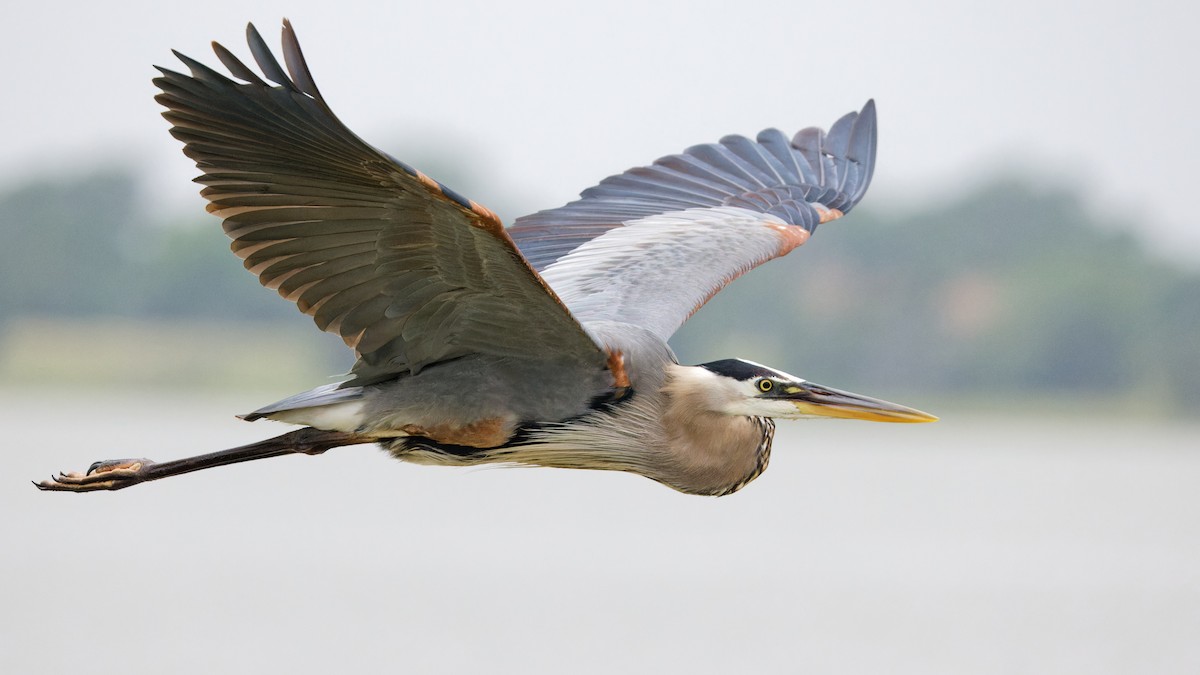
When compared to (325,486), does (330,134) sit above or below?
below

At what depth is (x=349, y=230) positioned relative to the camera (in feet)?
18.0

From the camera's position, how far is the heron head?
6.30m

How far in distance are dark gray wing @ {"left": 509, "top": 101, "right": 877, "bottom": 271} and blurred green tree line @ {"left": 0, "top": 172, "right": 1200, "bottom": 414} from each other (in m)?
33.0

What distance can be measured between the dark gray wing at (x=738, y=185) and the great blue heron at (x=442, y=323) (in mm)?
601

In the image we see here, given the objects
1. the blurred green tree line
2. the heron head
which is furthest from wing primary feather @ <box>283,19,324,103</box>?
the blurred green tree line

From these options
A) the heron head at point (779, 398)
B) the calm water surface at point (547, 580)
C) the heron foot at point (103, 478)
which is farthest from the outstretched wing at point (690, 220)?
the calm water surface at point (547, 580)

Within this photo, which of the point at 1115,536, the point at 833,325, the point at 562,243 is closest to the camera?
the point at 562,243

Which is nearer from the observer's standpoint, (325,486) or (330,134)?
(330,134)

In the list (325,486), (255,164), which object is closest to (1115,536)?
(325,486)

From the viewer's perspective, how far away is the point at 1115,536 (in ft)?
87.6

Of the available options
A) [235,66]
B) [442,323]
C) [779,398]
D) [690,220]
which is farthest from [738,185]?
[235,66]

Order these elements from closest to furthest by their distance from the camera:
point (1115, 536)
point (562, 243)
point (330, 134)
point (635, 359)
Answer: point (330, 134) → point (635, 359) → point (562, 243) → point (1115, 536)

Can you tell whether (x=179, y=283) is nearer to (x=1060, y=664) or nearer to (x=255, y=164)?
(x=1060, y=664)

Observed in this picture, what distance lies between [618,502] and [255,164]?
88.9 feet
